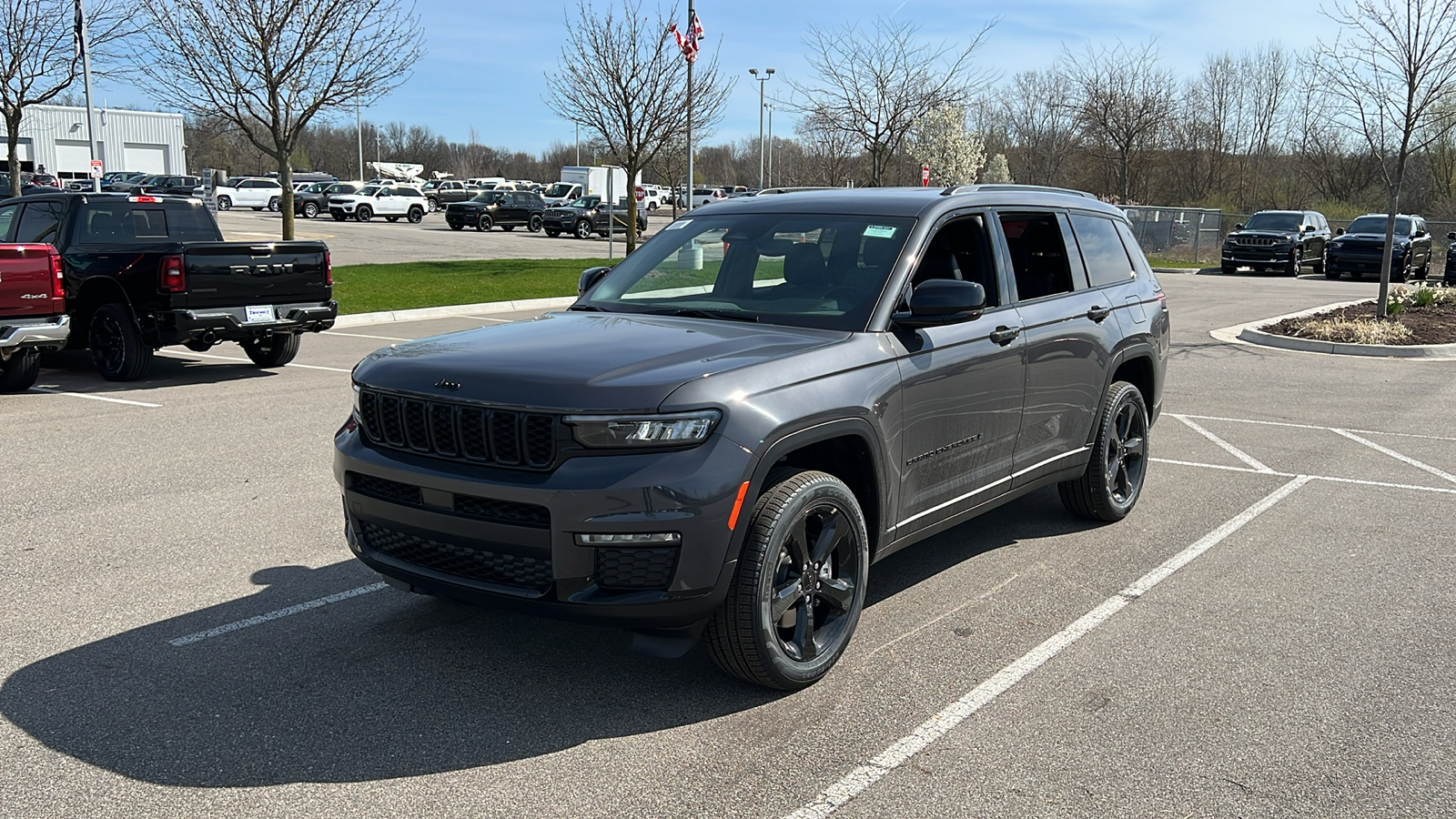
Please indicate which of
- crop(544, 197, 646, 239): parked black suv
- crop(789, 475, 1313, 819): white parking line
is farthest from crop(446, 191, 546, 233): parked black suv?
crop(789, 475, 1313, 819): white parking line

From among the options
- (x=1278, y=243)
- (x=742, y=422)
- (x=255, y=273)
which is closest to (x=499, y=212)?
(x=1278, y=243)

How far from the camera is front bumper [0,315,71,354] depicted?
10.3 metres

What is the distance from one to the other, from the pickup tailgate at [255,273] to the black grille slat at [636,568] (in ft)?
28.5

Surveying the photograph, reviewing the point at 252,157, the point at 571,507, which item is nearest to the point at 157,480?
the point at 571,507

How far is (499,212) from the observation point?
4803cm

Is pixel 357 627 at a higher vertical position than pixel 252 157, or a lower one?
lower

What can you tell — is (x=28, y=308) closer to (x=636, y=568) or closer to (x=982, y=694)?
(x=636, y=568)

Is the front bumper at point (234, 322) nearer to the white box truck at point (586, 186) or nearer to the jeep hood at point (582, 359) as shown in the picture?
the jeep hood at point (582, 359)

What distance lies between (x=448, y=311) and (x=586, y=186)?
154 ft

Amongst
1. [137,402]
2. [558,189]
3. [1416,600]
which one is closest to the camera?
[1416,600]

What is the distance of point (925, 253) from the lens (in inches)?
204

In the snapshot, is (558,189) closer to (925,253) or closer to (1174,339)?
(1174,339)

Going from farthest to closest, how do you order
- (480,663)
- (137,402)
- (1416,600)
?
(137,402) → (1416,600) → (480,663)

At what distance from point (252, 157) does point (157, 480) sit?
11293 cm
